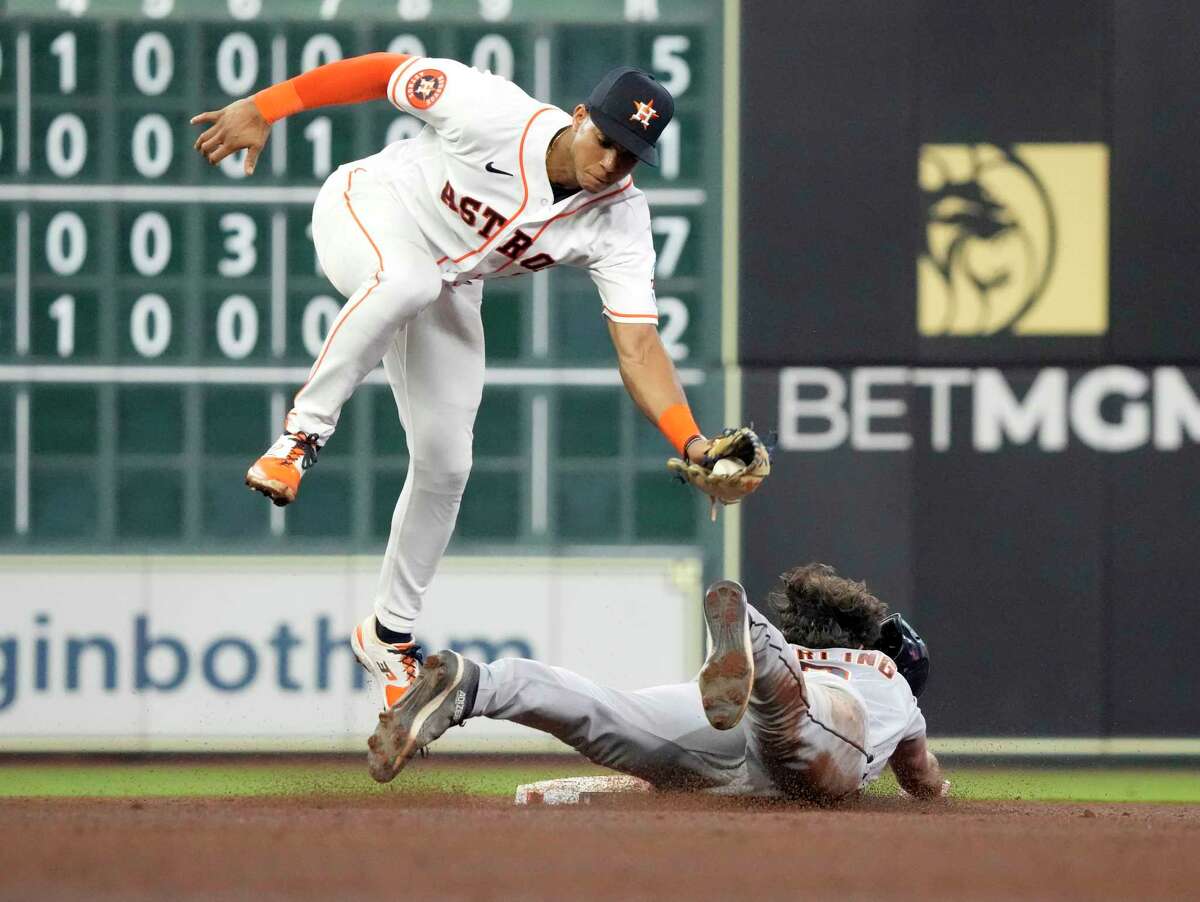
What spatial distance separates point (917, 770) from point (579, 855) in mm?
1152

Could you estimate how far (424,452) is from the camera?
4.39 meters

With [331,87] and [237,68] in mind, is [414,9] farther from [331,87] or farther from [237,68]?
[331,87]

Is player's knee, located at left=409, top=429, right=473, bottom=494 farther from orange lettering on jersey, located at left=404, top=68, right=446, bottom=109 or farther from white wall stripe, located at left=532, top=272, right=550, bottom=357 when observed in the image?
white wall stripe, located at left=532, top=272, right=550, bottom=357

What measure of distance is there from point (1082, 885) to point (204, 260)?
147 inches

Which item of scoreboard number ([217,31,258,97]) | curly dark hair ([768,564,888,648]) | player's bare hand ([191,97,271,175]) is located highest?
scoreboard number ([217,31,258,97])

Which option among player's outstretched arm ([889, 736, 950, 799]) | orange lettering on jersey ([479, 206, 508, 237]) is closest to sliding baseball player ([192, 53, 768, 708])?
orange lettering on jersey ([479, 206, 508, 237])

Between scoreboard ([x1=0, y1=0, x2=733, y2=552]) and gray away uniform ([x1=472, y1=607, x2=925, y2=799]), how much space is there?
6.80ft

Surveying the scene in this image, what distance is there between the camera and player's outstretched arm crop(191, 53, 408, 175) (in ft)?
13.8

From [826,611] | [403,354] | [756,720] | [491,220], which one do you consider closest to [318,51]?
[403,354]

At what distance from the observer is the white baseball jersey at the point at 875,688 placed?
161 inches

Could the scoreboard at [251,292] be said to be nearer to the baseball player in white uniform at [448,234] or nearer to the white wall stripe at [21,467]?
the white wall stripe at [21,467]

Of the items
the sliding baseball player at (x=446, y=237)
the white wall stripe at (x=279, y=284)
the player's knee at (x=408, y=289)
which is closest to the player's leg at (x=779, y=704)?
the sliding baseball player at (x=446, y=237)

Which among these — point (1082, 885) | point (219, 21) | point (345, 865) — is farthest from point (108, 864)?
point (219, 21)

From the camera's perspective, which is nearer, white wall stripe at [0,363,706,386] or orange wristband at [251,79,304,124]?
orange wristband at [251,79,304,124]
